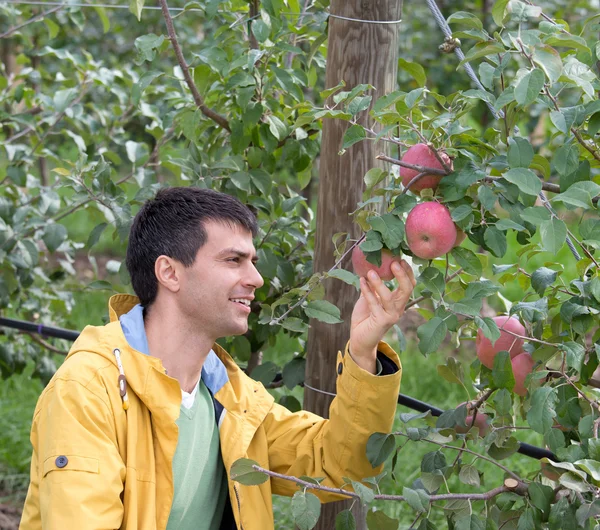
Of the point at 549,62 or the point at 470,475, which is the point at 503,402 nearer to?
the point at 470,475

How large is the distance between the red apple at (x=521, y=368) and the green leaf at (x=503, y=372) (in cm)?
5

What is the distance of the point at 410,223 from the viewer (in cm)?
152

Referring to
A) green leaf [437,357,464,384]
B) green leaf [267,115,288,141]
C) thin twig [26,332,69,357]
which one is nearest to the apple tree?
green leaf [437,357,464,384]

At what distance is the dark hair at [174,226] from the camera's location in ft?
6.23

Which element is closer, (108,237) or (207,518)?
(207,518)

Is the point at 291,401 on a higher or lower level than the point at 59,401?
lower

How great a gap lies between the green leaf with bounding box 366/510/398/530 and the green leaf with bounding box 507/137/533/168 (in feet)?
2.14

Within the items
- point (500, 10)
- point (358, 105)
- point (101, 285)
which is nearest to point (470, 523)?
point (358, 105)

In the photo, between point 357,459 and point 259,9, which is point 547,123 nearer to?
point 259,9

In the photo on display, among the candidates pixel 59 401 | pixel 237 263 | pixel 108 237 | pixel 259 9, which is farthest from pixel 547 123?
pixel 59 401

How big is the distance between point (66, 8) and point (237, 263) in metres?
2.03

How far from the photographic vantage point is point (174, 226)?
6.31ft

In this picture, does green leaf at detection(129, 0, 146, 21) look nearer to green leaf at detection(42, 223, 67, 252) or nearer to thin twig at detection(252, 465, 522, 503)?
green leaf at detection(42, 223, 67, 252)

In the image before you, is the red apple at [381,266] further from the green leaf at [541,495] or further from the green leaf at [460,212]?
the green leaf at [541,495]
